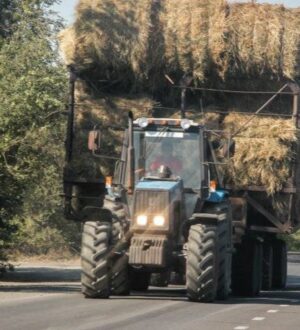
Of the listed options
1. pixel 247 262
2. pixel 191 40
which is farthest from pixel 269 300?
pixel 191 40

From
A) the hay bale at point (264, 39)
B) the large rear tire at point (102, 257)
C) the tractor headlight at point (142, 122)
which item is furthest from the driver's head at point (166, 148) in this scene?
the hay bale at point (264, 39)

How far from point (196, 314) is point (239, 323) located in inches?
54.1

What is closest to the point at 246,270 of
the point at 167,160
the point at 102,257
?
the point at 167,160

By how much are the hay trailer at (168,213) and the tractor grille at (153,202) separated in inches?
0.7

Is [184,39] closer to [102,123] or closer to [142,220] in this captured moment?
[102,123]

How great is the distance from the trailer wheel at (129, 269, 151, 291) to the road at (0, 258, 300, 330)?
26 centimetres

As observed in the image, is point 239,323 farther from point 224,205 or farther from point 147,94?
point 147,94

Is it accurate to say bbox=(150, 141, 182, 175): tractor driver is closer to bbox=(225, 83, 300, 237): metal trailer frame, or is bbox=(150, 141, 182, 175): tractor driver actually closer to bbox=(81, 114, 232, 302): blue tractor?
bbox=(81, 114, 232, 302): blue tractor

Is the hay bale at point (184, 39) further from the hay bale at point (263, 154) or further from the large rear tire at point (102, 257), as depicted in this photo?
the large rear tire at point (102, 257)

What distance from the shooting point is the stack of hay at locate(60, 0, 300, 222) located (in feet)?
71.6

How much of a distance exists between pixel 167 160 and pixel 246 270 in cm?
371

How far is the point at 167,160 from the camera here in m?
20.5

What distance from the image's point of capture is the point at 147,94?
22438mm

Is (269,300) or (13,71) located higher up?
(13,71)
